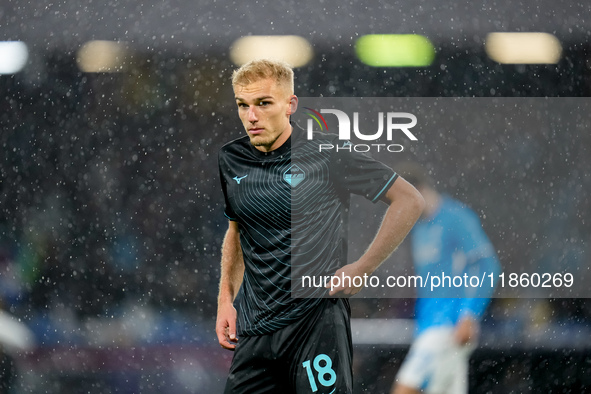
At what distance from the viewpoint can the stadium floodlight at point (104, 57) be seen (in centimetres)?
A: 257

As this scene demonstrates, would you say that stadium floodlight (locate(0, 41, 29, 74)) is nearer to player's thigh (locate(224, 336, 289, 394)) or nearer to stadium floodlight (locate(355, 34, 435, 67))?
stadium floodlight (locate(355, 34, 435, 67))

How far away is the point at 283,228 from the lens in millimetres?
2172

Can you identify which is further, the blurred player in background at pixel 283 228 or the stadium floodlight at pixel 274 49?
the stadium floodlight at pixel 274 49

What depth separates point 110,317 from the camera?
260 centimetres

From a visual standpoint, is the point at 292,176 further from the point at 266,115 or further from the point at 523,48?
the point at 523,48

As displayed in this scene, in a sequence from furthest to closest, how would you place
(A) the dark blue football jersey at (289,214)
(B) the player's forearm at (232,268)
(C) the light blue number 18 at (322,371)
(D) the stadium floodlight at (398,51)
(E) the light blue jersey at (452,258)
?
(D) the stadium floodlight at (398,51), (E) the light blue jersey at (452,258), (B) the player's forearm at (232,268), (A) the dark blue football jersey at (289,214), (C) the light blue number 18 at (322,371)

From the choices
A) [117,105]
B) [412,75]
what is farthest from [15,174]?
[412,75]

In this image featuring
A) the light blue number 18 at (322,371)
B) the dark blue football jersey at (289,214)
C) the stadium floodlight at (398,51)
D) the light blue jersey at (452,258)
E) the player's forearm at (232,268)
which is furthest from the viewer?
the stadium floodlight at (398,51)

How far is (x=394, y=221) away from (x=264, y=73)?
0.67 meters

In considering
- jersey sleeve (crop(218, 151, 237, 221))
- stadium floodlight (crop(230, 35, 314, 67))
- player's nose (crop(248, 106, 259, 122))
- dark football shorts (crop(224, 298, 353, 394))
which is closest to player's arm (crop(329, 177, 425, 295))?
dark football shorts (crop(224, 298, 353, 394))

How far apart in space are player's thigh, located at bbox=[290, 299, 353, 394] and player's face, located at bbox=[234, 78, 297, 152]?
61cm

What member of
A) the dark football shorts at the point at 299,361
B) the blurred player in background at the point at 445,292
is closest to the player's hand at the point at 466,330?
the blurred player in background at the point at 445,292

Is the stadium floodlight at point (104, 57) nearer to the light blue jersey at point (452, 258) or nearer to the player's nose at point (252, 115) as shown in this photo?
the player's nose at point (252, 115)

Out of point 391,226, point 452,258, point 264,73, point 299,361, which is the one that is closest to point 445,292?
point 452,258
